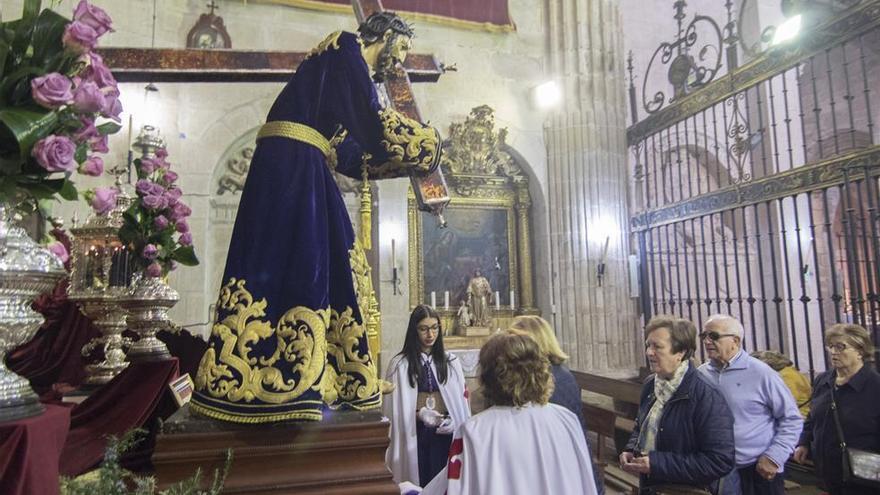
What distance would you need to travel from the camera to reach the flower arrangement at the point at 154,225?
3.04 m

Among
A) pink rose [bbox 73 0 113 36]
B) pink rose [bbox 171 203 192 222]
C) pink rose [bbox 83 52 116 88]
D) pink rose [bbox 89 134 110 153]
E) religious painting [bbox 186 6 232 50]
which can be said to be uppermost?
religious painting [bbox 186 6 232 50]

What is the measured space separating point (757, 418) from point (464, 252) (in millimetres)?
5828

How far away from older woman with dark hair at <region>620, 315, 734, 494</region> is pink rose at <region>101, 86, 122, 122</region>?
2.18 metres

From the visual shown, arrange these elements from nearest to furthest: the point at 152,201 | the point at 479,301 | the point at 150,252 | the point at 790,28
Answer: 1. the point at 152,201
2. the point at 150,252
3. the point at 790,28
4. the point at 479,301

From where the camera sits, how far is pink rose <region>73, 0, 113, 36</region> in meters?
1.33

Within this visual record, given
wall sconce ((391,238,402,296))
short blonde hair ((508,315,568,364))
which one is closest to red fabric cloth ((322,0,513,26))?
wall sconce ((391,238,402,296))

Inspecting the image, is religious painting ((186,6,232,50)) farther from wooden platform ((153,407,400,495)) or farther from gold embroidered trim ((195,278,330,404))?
wooden platform ((153,407,400,495))

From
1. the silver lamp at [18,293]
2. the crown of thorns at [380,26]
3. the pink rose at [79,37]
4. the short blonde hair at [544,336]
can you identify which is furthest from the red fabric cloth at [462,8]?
the silver lamp at [18,293]

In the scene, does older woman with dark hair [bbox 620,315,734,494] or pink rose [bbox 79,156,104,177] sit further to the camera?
older woman with dark hair [bbox 620,315,734,494]

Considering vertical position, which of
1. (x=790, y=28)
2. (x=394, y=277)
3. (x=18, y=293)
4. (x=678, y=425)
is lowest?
(x=678, y=425)

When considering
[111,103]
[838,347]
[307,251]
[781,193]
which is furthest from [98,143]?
[781,193]

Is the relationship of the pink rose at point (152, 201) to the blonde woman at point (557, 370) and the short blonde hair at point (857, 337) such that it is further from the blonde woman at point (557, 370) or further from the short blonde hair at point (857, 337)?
the short blonde hair at point (857, 337)

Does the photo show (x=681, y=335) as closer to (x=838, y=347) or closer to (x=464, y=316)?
(x=838, y=347)

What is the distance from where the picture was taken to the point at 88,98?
131 cm
